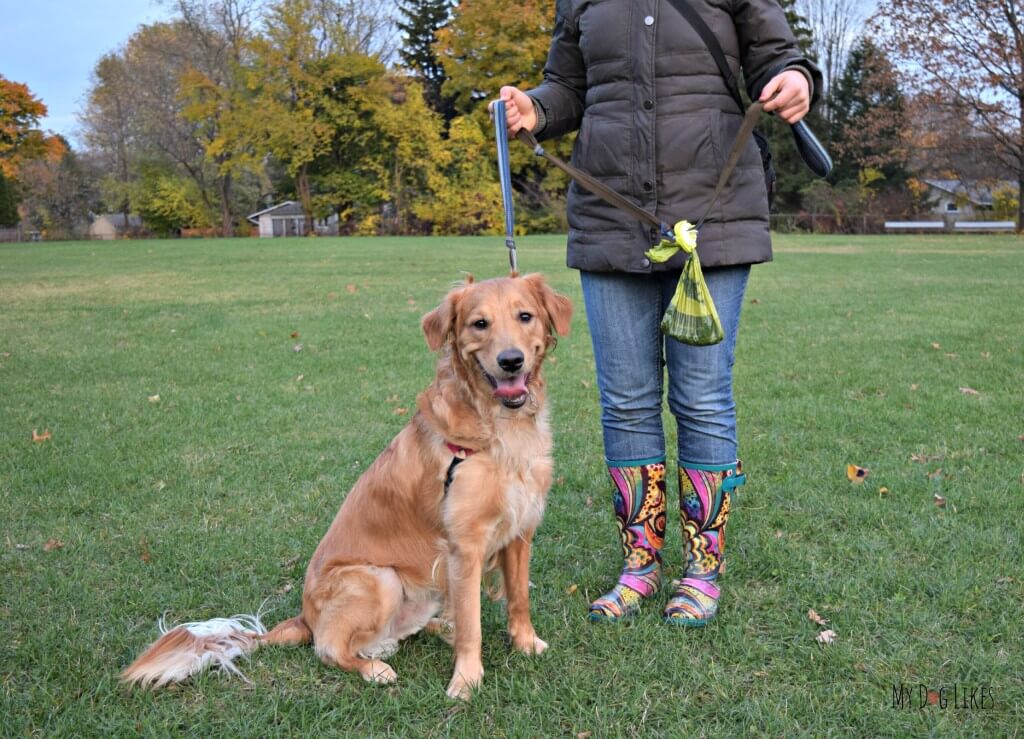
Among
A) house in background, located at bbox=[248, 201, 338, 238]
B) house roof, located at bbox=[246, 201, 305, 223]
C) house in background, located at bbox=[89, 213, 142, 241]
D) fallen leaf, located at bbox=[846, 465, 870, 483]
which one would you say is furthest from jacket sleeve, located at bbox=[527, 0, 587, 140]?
house in background, located at bbox=[89, 213, 142, 241]

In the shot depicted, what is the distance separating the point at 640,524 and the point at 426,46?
50.4 m

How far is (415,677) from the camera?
303 cm

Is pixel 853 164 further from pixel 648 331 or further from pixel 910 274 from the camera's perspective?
pixel 648 331

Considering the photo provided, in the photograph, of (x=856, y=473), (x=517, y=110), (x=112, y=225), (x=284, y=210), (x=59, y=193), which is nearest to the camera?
(x=517, y=110)

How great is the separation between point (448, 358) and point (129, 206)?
190 feet

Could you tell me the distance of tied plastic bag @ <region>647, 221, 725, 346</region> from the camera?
9.84 ft

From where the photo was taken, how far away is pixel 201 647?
115 inches

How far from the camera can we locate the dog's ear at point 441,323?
317cm

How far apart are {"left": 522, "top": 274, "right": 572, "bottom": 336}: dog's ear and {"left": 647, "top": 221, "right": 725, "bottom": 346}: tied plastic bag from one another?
1.34 feet

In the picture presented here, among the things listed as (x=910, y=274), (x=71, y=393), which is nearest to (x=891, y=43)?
(x=910, y=274)

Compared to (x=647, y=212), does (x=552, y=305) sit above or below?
below

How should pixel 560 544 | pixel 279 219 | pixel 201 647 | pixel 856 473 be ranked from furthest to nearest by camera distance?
1. pixel 279 219
2. pixel 856 473
3. pixel 560 544
4. pixel 201 647

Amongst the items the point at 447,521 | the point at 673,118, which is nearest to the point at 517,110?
the point at 673,118

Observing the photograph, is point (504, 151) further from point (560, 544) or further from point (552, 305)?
point (560, 544)
